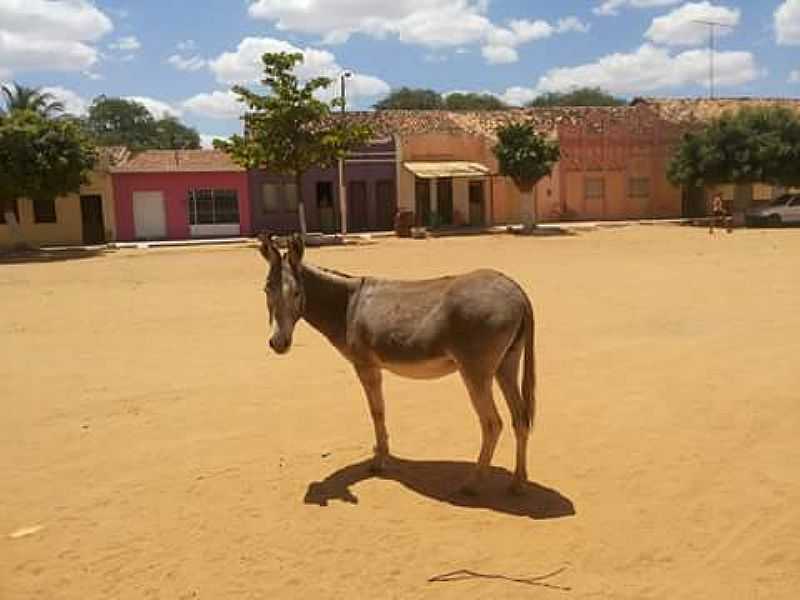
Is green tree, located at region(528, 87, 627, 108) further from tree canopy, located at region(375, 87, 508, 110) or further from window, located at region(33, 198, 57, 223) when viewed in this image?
window, located at region(33, 198, 57, 223)

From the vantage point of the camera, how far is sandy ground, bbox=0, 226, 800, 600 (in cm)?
390

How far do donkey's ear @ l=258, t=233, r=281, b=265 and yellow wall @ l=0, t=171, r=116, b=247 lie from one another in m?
30.5

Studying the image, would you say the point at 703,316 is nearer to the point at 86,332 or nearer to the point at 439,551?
the point at 439,551

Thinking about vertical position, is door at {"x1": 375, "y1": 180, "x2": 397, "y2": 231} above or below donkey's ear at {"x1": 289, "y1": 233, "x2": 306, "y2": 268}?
above

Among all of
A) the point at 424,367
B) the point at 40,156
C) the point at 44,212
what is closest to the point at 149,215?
the point at 44,212

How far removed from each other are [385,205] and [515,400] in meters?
31.8

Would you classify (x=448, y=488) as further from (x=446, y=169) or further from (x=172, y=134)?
(x=172, y=134)

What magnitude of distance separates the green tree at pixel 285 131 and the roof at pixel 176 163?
15.9 feet

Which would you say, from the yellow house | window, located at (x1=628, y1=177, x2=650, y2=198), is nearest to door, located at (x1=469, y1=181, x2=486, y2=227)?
window, located at (x1=628, y1=177, x2=650, y2=198)

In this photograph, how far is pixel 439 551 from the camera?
411cm

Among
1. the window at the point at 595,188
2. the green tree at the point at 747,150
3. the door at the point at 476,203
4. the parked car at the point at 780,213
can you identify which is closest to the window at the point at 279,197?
the door at the point at 476,203

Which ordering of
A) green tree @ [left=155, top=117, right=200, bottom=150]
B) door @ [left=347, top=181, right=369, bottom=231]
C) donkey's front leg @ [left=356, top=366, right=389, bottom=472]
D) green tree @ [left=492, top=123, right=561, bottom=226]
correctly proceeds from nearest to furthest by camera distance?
donkey's front leg @ [left=356, top=366, right=389, bottom=472], green tree @ [left=492, top=123, right=561, bottom=226], door @ [left=347, top=181, right=369, bottom=231], green tree @ [left=155, top=117, right=200, bottom=150]

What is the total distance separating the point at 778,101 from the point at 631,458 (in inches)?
1751

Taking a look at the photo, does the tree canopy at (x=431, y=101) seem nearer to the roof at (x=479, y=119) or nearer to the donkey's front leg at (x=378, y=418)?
the roof at (x=479, y=119)
